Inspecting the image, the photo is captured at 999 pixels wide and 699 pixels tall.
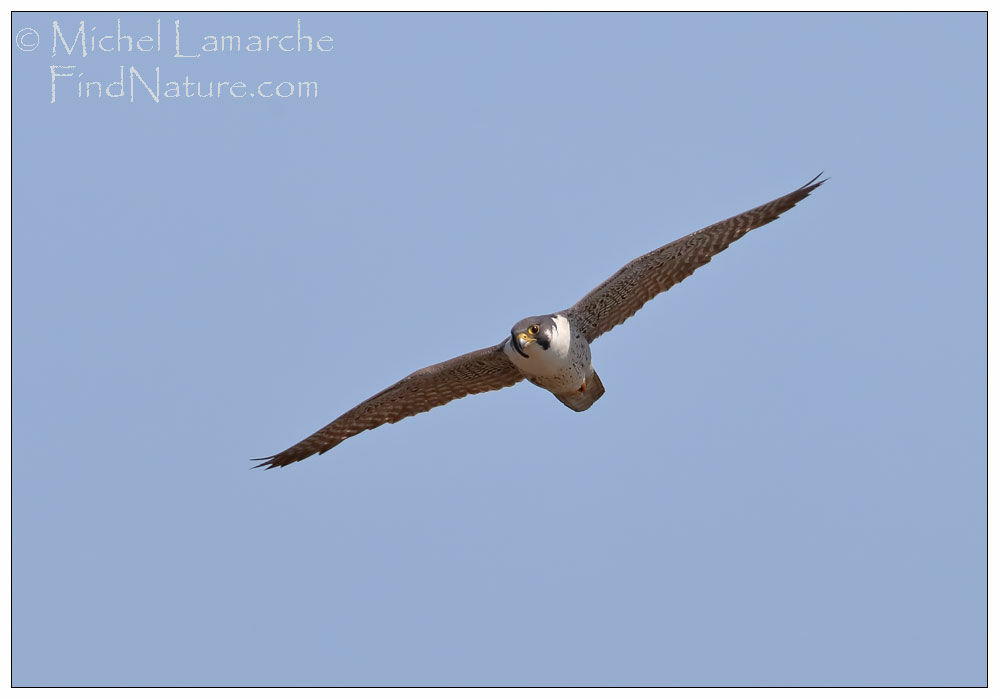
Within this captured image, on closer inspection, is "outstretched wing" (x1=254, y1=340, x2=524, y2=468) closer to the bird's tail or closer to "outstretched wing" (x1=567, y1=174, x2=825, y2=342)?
the bird's tail

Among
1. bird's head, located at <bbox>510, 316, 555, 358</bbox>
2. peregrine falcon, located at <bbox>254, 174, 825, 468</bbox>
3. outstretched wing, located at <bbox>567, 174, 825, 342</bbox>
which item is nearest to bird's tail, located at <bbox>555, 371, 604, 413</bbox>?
peregrine falcon, located at <bbox>254, 174, 825, 468</bbox>

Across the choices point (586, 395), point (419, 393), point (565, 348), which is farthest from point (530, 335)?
point (419, 393)

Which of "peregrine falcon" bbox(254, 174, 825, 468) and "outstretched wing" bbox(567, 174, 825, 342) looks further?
"outstretched wing" bbox(567, 174, 825, 342)

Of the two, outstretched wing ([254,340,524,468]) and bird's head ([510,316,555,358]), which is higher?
bird's head ([510,316,555,358])

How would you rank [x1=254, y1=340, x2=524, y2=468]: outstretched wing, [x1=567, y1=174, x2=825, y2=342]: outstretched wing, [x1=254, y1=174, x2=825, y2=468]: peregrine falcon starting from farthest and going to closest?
1. [x1=254, y1=340, x2=524, y2=468]: outstretched wing
2. [x1=567, y1=174, x2=825, y2=342]: outstretched wing
3. [x1=254, y1=174, x2=825, y2=468]: peregrine falcon

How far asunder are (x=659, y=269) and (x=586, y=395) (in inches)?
64.0

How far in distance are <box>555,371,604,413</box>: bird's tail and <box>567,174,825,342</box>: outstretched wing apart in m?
0.47

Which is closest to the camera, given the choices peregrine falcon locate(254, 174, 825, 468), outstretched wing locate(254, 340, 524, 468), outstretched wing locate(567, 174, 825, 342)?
peregrine falcon locate(254, 174, 825, 468)

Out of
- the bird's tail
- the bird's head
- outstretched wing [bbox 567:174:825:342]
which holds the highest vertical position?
outstretched wing [bbox 567:174:825:342]

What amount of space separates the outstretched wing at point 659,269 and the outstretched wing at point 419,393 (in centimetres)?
104

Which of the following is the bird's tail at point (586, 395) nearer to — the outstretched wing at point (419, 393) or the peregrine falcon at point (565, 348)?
the peregrine falcon at point (565, 348)

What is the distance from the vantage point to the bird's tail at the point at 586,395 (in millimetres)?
15266

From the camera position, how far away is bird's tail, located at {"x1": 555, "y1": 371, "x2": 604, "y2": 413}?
601 inches

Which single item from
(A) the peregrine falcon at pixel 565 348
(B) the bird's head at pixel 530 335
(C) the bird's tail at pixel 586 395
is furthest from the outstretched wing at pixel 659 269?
(B) the bird's head at pixel 530 335
